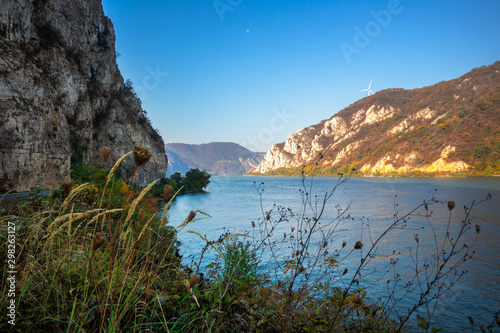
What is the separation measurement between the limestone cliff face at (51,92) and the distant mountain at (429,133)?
47.8 meters

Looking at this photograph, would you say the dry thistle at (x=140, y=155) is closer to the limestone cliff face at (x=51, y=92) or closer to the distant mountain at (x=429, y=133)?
the limestone cliff face at (x=51, y=92)

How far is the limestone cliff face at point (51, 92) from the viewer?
16781 millimetres

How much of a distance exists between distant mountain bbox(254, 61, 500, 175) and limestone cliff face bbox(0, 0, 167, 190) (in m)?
47.8

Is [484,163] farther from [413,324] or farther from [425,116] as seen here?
[413,324]

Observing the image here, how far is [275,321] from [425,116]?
172m

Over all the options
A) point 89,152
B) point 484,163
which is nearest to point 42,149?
point 89,152

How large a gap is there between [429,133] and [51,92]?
134493 millimetres

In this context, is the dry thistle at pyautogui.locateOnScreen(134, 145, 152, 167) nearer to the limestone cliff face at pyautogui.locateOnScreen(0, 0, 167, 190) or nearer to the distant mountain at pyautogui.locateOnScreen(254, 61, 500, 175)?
the limestone cliff face at pyautogui.locateOnScreen(0, 0, 167, 190)

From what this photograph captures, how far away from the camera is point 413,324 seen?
6.95 meters

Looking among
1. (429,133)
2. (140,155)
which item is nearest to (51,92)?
(140,155)

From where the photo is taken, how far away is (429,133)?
113m

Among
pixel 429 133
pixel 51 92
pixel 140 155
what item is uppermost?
pixel 429 133

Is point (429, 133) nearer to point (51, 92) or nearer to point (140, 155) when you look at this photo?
point (51, 92)

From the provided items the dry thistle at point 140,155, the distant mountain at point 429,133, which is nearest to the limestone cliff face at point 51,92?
the dry thistle at point 140,155
